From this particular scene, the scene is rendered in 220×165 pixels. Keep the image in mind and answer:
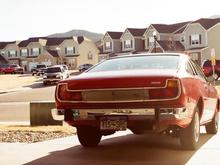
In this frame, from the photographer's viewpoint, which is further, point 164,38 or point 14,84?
point 164,38

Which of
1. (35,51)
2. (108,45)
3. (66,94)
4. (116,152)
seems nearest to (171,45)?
(108,45)

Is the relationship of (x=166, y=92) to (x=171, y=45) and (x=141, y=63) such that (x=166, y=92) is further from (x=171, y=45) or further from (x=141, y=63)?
(x=171, y=45)

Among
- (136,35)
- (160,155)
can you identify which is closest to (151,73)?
(160,155)

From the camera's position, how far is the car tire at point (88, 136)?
8.84m

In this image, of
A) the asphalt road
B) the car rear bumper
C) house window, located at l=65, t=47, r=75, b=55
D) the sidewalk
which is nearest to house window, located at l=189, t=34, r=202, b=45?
the sidewalk

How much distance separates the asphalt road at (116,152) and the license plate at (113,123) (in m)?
0.47

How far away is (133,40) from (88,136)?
275 feet

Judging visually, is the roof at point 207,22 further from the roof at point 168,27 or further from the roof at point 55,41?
the roof at point 55,41

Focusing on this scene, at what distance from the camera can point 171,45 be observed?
8194cm

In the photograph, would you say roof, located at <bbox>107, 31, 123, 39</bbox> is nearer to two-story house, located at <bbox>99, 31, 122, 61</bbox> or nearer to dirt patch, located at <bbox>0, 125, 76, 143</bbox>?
two-story house, located at <bbox>99, 31, 122, 61</bbox>

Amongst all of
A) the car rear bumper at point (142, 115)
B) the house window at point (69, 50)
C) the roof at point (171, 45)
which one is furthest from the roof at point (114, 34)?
the car rear bumper at point (142, 115)

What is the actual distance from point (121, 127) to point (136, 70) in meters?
0.95

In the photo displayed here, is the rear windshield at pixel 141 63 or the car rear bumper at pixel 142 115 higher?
the rear windshield at pixel 141 63

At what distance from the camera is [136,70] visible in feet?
26.0
